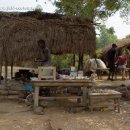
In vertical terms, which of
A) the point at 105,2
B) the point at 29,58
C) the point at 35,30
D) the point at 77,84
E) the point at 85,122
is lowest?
the point at 85,122

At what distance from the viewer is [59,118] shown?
8.84m

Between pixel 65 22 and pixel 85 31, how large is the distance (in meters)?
0.85

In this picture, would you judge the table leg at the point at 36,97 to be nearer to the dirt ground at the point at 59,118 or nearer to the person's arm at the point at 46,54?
the dirt ground at the point at 59,118

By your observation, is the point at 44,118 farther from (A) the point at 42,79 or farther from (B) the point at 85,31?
(B) the point at 85,31

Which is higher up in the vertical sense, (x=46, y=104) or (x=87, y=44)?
(x=87, y=44)

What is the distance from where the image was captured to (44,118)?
28.9ft

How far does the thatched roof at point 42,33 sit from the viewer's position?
1218cm

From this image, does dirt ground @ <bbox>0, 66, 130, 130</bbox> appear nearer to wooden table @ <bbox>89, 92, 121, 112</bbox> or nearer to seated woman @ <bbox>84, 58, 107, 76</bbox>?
wooden table @ <bbox>89, 92, 121, 112</bbox>

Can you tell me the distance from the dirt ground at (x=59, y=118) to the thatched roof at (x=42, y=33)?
7.51 ft

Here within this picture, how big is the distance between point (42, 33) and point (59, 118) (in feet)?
14.5

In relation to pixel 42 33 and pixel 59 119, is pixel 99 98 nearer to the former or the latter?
pixel 59 119

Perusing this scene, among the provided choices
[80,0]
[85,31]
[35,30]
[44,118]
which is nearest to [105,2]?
[80,0]

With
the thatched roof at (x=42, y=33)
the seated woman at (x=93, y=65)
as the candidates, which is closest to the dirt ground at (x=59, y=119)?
the thatched roof at (x=42, y=33)

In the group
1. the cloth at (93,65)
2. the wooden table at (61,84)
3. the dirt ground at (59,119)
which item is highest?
the cloth at (93,65)
